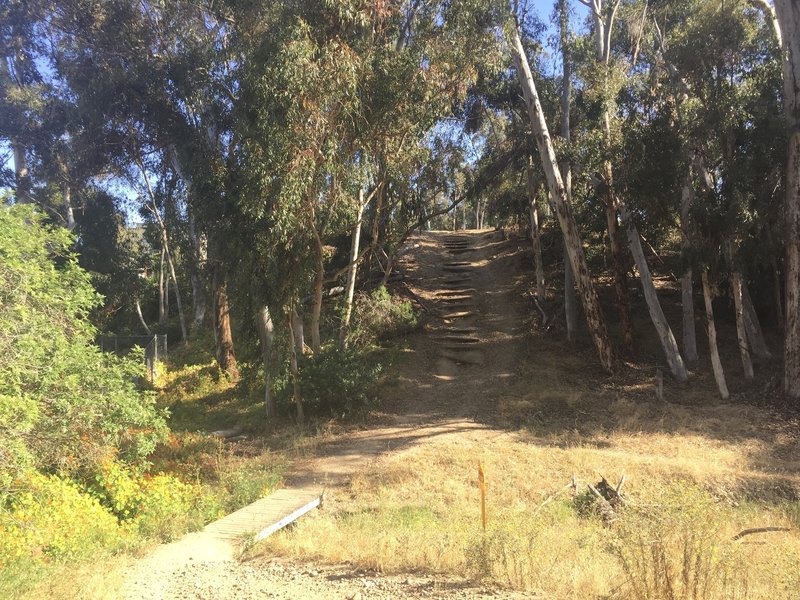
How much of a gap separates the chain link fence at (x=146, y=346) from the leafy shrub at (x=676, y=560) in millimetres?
18463

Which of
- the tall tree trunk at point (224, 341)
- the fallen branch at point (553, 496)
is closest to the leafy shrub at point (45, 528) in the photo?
the fallen branch at point (553, 496)

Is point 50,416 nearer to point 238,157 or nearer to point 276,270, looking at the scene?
point 276,270

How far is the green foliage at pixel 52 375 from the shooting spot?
22.3ft

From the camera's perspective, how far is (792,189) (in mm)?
14133

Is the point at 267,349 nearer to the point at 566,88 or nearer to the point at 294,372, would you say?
the point at 294,372

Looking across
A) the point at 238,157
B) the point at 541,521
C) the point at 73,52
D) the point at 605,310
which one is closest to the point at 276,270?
the point at 238,157

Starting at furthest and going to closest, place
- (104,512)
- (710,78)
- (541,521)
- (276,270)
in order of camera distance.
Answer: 1. (710,78)
2. (276,270)
3. (104,512)
4. (541,521)

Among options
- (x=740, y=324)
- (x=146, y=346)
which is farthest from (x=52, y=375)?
(x=740, y=324)

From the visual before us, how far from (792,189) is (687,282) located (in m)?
3.91

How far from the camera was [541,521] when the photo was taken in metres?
7.40

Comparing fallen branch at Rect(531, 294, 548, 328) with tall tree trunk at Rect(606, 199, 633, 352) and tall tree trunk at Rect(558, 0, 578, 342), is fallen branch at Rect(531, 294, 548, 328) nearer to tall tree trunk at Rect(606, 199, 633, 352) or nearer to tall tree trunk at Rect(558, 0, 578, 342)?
tall tree trunk at Rect(558, 0, 578, 342)

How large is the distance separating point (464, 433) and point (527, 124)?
11.7 m

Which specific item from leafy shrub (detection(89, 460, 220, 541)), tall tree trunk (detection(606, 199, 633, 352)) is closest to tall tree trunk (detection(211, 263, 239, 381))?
leafy shrub (detection(89, 460, 220, 541))

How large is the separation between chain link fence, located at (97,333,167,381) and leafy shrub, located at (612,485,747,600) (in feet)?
60.6
